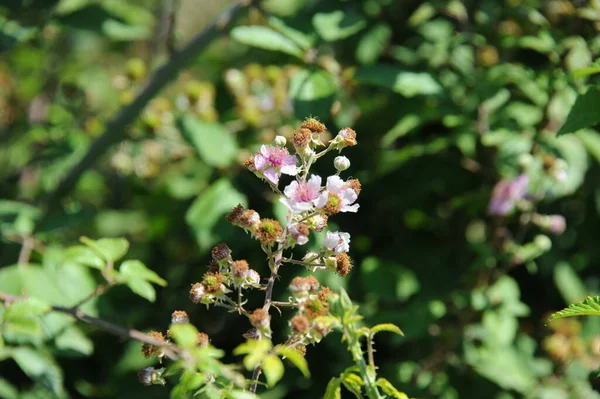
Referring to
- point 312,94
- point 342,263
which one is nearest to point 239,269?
point 342,263

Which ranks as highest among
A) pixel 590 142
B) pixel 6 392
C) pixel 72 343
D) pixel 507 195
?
pixel 590 142

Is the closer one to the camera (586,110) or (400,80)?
(586,110)

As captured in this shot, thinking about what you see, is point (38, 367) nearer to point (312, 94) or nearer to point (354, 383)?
point (312, 94)

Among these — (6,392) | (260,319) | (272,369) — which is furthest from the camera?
(6,392)

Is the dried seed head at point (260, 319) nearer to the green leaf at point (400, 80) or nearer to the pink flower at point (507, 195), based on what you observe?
the green leaf at point (400, 80)

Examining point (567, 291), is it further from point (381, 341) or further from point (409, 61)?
point (409, 61)

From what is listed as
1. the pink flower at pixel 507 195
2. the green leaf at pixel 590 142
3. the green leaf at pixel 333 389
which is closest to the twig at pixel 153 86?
the pink flower at pixel 507 195
